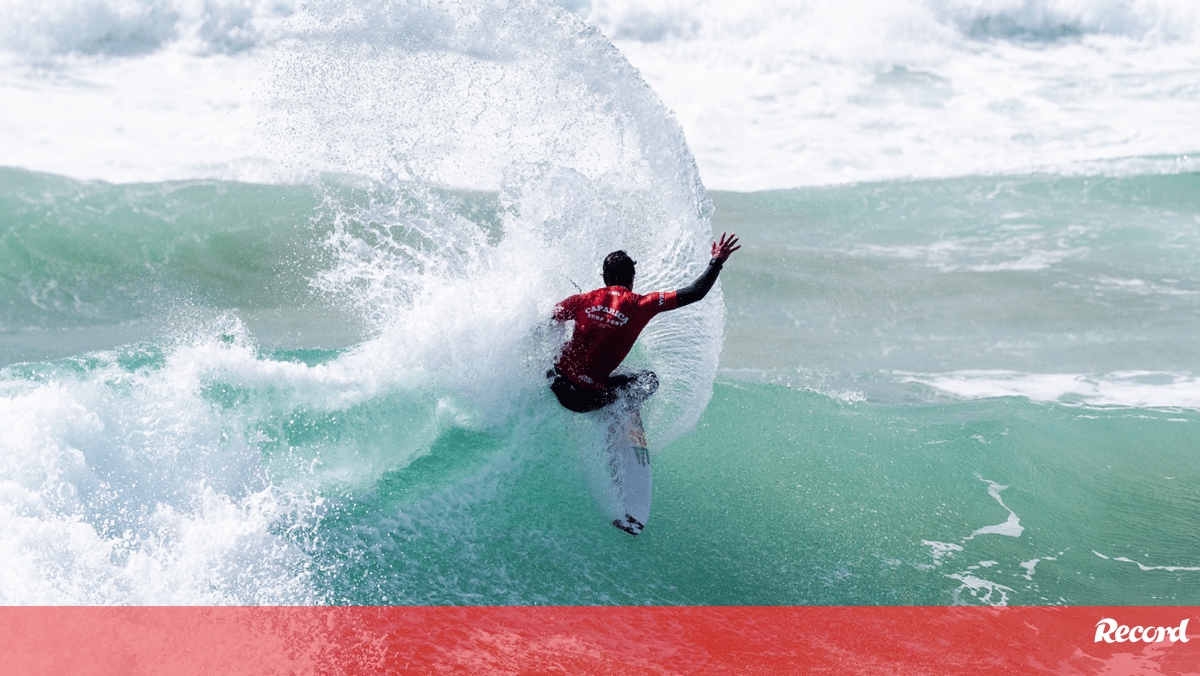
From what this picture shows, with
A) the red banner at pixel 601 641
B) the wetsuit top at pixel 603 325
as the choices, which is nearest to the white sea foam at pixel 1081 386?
the red banner at pixel 601 641

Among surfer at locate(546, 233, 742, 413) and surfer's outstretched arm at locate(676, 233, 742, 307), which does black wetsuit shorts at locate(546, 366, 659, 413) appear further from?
surfer's outstretched arm at locate(676, 233, 742, 307)

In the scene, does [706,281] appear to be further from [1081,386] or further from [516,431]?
[1081,386]

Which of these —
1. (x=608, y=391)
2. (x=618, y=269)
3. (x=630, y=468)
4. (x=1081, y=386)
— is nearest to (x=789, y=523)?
(x=630, y=468)

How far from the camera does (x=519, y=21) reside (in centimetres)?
645

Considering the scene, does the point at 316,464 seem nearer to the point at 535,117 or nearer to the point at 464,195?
the point at 535,117

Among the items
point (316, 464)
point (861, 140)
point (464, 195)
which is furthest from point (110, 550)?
point (861, 140)

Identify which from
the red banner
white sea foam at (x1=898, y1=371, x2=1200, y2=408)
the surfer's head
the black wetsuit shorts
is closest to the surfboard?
the black wetsuit shorts

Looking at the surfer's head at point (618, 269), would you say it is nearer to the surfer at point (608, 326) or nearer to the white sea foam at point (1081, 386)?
the surfer at point (608, 326)

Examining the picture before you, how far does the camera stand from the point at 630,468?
5891 mm

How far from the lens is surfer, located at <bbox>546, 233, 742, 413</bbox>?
16.8 feet

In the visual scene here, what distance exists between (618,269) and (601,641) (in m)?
2.06

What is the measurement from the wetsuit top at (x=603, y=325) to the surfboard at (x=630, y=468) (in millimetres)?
406

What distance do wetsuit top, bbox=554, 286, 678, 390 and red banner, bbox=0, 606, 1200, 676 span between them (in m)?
1.38

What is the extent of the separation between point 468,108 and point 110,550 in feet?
12.0
